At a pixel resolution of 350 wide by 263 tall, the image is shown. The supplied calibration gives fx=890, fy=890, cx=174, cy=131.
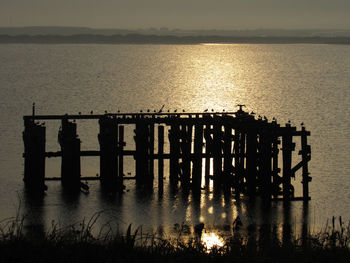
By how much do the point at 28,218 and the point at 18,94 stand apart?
5700 centimetres

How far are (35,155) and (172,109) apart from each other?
42390 mm

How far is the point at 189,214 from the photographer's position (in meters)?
23.0

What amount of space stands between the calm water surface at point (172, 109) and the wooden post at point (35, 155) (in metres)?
0.44

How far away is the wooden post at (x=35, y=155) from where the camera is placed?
79.6ft

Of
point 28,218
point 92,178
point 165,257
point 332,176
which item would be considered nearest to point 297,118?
point 332,176

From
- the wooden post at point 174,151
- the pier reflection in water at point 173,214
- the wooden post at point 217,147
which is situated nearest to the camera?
the pier reflection in water at point 173,214

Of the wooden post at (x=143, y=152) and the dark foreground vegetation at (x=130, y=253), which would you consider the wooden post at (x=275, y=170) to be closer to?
the wooden post at (x=143, y=152)

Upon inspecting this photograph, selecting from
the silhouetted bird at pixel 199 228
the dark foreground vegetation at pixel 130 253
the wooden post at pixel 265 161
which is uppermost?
the wooden post at pixel 265 161

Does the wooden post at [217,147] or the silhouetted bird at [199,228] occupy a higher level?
the wooden post at [217,147]

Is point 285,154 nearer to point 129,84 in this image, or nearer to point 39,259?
point 39,259

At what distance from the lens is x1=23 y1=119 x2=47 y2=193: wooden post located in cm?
2425

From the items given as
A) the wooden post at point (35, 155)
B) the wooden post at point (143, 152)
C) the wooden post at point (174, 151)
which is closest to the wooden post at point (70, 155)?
the wooden post at point (35, 155)

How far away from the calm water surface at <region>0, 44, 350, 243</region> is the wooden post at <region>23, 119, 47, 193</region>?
1.45ft

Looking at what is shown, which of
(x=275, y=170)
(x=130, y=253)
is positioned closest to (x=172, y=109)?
(x=275, y=170)
